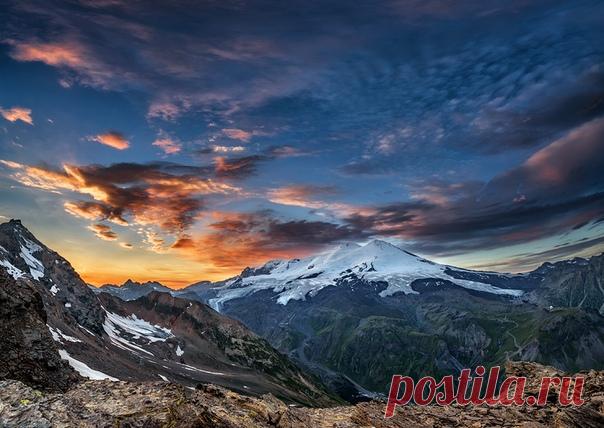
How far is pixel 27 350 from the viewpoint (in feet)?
97.6

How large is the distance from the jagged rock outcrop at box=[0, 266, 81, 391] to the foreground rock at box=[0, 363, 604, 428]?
3659mm

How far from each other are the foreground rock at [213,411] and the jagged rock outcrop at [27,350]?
366 centimetres

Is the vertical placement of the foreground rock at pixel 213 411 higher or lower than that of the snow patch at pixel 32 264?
higher

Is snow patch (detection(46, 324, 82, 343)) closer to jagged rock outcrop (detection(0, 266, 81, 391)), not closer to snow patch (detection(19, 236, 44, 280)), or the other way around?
snow patch (detection(19, 236, 44, 280))

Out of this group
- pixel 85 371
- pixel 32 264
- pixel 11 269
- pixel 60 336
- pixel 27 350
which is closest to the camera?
pixel 27 350

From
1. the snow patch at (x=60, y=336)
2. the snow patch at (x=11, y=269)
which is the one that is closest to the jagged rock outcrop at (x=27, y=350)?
the snow patch at (x=60, y=336)

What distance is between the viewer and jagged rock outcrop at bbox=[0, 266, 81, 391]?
2803cm

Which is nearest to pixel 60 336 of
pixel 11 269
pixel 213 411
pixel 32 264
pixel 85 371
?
pixel 85 371

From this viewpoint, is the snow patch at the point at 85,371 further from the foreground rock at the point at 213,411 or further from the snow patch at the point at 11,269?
the foreground rock at the point at 213,411

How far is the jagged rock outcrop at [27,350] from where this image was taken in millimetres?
28031

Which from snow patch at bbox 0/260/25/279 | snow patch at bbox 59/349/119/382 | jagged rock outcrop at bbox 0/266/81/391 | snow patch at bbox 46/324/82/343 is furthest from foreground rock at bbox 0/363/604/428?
snow patch at bbox 0/260/25/279

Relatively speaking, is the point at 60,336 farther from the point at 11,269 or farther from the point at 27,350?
the point at 27,350

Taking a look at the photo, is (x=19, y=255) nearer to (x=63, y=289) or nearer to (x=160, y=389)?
(x=63, y=289)

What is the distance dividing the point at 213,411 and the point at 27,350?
2061 cm
